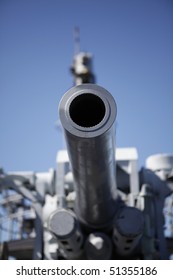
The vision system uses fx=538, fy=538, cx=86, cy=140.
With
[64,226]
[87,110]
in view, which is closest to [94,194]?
[64,226]

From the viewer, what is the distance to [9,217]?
1152 cm

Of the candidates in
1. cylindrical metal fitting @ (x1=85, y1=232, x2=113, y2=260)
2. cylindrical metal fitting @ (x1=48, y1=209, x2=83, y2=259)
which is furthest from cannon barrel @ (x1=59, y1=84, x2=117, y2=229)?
cylindrical metal fitting @ (x1=85, y1=232, x2=113, y2=260)

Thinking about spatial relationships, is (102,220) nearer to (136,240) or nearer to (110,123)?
(136,240)

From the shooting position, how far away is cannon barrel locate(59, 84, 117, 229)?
422cm

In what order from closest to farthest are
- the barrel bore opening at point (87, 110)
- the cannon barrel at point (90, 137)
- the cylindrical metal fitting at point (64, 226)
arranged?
the cannon barrel at point (90, 137) → the barrel bore opening at point (87, 110) → the cylindrical metal fitting at point (64, 226)

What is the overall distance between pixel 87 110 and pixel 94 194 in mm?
1487

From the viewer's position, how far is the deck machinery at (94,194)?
14.2 feet

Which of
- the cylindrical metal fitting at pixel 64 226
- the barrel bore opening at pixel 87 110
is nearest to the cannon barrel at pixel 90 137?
the barrel bore opening at pixel 87 110

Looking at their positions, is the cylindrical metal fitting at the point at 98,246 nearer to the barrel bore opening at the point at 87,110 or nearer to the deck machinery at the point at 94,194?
the deck machinery at the point at 94,194

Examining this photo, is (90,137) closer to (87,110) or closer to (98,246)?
(87,110)

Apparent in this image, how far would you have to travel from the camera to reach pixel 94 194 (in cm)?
566

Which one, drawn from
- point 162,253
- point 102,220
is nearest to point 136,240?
point 102,220

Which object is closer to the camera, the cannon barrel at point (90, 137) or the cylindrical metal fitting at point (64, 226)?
the cannon barrel at point (90, 137)
